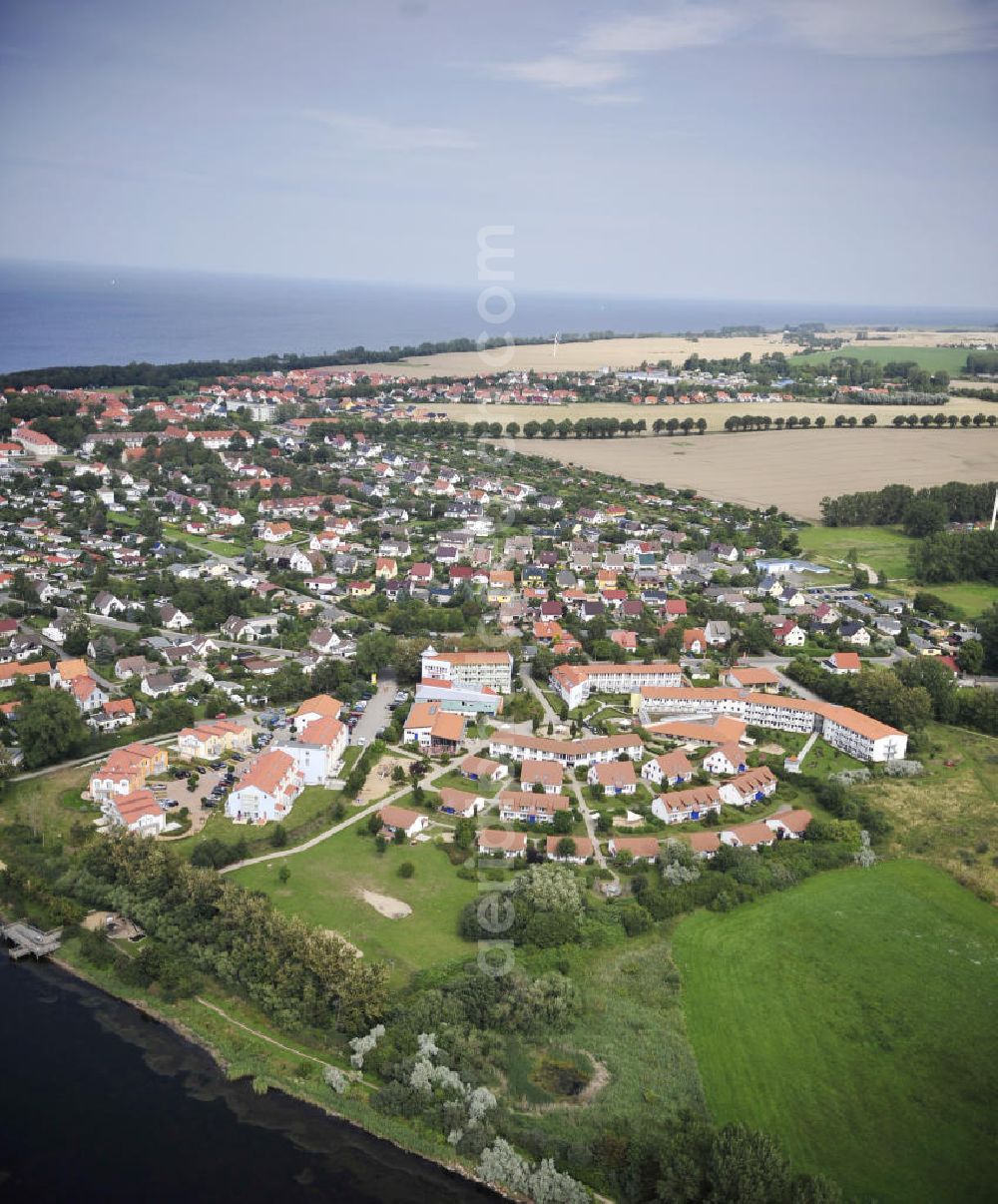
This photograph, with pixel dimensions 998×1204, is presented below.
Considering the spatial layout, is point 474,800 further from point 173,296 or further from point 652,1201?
point 173,296

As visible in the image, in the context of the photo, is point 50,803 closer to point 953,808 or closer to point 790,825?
point 790,825

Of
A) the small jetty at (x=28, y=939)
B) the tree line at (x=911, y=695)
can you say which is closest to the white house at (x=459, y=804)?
the small jetty at (x=28, y=939)

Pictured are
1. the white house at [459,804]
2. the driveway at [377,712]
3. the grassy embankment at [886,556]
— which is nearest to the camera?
the white house at [459,804]

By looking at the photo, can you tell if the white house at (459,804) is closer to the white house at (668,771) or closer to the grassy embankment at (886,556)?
the white house at (668,771)

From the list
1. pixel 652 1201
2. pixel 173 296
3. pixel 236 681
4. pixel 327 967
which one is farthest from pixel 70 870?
pixel 173 296

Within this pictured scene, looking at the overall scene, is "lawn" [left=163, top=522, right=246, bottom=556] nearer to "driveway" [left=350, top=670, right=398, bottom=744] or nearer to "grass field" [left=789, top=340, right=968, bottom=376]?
"driveway" [left=350, top=670, right=398, bottom=744]

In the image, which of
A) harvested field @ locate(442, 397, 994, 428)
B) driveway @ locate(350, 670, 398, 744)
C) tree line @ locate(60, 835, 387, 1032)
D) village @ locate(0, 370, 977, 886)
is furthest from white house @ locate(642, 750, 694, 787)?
harvested field @ locate(442, 397, 994, 428)
